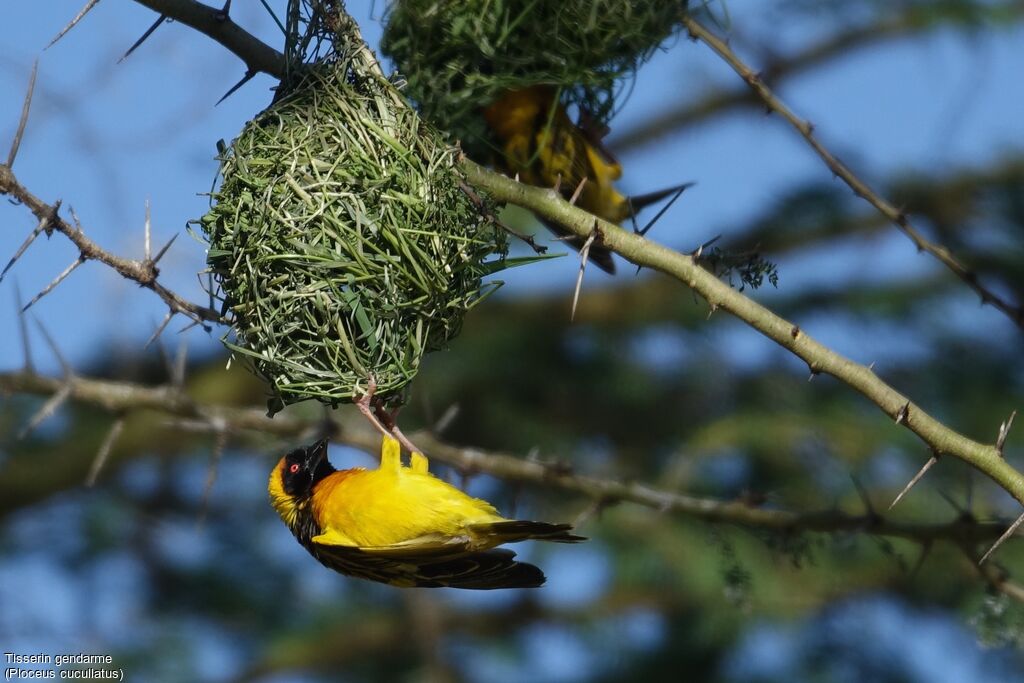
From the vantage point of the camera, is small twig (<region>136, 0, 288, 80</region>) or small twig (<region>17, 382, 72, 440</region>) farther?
small twig (<region>17, 382, 72, 440</region>)

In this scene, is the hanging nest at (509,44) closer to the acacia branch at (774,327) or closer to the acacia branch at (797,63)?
the acacia branch at (774,327)

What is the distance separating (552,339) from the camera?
7398 mm

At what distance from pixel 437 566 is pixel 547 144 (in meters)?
1.42

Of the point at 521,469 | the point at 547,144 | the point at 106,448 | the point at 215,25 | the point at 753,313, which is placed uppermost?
the point at 547,144

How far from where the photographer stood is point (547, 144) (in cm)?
405

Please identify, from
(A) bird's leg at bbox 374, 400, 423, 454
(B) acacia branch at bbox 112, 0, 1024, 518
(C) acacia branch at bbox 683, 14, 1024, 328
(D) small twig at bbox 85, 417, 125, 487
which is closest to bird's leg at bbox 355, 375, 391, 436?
(A) bird's leg at bbox 374, 400, 423, 454

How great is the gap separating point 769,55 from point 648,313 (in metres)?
3.10

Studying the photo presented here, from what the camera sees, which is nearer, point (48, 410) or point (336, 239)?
point (336, 239)

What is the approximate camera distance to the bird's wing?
3.49 metres

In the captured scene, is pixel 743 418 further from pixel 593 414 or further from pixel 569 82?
pixel 569 82

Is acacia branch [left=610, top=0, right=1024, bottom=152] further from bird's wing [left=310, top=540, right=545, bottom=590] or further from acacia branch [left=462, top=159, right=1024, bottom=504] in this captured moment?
bird's wing [left=310, top=540, right=545, bottom=590]

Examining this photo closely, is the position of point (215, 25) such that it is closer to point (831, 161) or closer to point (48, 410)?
point (48, 410)

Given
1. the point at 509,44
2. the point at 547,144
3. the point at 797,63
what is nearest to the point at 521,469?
the point at 547,144

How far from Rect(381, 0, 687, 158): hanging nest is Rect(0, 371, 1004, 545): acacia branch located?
45.7 inches
